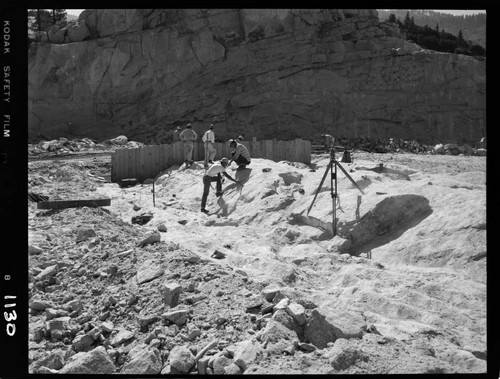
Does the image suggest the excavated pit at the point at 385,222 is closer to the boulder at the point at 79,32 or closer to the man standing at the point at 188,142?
the man standing at the point at 188,142

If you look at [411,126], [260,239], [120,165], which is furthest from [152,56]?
[260,239]

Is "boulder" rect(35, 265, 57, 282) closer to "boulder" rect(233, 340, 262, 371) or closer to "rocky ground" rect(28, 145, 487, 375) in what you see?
"rocky ground" rect(28, 145, 487, 375)

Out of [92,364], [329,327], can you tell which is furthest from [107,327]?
[329,327]

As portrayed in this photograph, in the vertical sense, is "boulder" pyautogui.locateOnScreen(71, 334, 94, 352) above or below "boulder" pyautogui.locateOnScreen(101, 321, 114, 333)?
below

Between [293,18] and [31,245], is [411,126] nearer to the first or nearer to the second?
[293,18]

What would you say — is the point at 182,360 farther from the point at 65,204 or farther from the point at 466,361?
the point at 65,204

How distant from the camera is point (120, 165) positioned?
16.0m

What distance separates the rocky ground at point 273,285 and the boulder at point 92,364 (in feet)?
0.04

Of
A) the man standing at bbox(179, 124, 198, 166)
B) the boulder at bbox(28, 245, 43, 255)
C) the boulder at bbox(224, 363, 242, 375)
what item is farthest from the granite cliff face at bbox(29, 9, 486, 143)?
the boulder at bbox(224, 363, 242, 375)

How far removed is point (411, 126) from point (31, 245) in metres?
26.9

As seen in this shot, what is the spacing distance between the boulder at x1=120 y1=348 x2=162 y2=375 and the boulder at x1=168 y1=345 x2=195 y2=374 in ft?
0.35

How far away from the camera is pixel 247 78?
1267 inches

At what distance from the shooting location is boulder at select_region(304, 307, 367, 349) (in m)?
4.88
